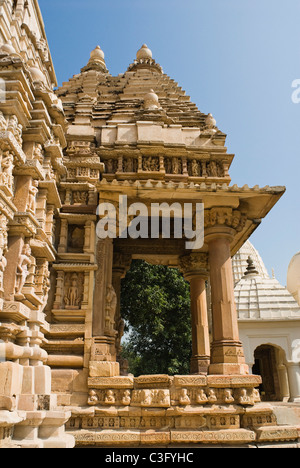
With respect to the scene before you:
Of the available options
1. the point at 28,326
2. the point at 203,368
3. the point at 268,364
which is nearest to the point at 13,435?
the point at 28,326

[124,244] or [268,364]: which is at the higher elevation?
[124,244]

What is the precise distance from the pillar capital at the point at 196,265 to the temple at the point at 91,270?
129mm

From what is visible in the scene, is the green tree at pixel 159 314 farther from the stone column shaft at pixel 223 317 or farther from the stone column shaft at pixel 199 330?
the stone column shaft at pixel 223 317

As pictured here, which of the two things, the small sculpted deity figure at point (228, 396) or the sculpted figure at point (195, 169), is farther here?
the sculpted figure at point (195, 169)

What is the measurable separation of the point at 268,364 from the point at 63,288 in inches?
635

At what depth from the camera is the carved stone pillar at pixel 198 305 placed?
10.5m

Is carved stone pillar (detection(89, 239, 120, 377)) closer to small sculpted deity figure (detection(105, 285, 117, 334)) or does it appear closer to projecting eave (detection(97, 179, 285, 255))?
small sculpted deity figure (detection(105, 285, 117, 334))

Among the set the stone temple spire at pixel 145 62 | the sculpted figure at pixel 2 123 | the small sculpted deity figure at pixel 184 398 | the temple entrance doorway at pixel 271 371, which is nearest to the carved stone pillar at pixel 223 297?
the small sculpted deity figure at pixel 184 398

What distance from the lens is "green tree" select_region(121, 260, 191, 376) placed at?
19.4m

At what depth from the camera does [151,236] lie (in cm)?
1062

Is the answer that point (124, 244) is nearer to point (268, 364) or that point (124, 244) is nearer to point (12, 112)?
point (12, 112)

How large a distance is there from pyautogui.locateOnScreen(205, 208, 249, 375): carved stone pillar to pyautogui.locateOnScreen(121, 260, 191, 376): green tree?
11.2 m

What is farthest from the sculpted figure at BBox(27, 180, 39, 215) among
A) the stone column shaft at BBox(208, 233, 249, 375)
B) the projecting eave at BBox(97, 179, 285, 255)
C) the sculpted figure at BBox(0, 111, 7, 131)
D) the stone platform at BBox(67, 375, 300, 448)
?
the stone column shaft at BBox(208, 233, 249, 375)

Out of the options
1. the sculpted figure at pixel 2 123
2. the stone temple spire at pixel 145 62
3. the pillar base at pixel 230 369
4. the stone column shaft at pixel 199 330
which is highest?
the stone temple spire at pixel 145 62
